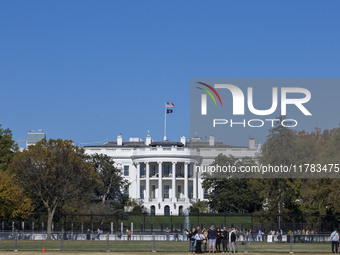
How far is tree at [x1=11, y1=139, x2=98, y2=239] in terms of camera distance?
273 ft

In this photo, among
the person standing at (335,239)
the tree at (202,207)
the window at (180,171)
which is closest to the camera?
the person standing at (335,239)

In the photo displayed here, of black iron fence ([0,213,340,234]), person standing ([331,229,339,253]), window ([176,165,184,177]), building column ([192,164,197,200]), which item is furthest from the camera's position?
window ([176,165,184,177])

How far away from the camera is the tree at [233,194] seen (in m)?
114

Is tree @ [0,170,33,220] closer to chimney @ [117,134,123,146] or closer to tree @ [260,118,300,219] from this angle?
tree @ [260,118,300,219]

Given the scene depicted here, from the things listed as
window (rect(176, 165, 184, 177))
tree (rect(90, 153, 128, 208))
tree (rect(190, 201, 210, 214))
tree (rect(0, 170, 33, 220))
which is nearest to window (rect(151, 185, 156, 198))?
window (rect(176, 165, 184, 177))

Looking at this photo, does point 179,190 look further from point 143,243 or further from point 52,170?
point 143,243

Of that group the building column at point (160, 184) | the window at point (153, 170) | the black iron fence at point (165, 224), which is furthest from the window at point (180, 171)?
the black iron fence at point (165, 224)

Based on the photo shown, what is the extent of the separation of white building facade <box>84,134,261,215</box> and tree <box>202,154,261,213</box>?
59.3 feet

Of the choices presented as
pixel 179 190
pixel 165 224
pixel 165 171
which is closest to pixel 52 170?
pixel 165 224

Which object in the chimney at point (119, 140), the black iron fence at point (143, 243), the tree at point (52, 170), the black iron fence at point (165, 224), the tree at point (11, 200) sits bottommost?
the black iron fence at point (143, 243)

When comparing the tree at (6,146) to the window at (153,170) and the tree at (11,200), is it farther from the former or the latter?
the window at (153,170)

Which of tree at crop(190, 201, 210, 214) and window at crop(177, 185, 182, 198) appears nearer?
tree at crop(190, 201, 210, 214)

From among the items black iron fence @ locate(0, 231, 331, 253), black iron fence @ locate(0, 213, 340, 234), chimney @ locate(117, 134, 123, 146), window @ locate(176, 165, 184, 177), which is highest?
chimney @ locate(117, 134, 123, 146)

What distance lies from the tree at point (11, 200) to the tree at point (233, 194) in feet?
136
